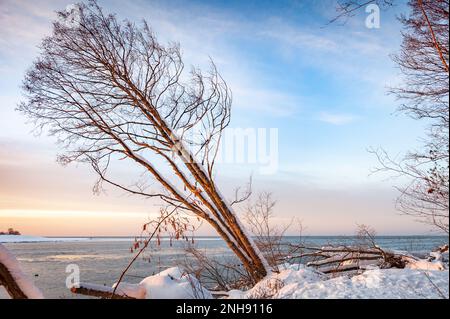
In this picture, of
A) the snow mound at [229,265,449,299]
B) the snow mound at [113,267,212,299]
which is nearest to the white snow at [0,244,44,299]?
the snow mound at [113,267,212,299]

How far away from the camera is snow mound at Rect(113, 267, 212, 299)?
3.61 m

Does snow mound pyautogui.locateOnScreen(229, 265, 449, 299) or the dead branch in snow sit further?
the dead branch in snow

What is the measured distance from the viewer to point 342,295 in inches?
111

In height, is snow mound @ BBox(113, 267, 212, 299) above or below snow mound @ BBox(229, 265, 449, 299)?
below

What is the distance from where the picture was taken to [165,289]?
3682 mm

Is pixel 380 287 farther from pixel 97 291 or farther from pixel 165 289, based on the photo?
pixel 97 291

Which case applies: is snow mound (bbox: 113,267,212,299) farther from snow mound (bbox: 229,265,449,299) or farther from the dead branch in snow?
snow mound (bbox: 229,265,449,299)

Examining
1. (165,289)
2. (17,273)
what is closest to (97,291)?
(165,289)

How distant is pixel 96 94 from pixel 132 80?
700 millimetres

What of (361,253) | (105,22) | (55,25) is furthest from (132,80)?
(361,253)

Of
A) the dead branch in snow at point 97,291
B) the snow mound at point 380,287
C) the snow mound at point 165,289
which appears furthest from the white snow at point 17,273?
the snow mound at point 380,287
